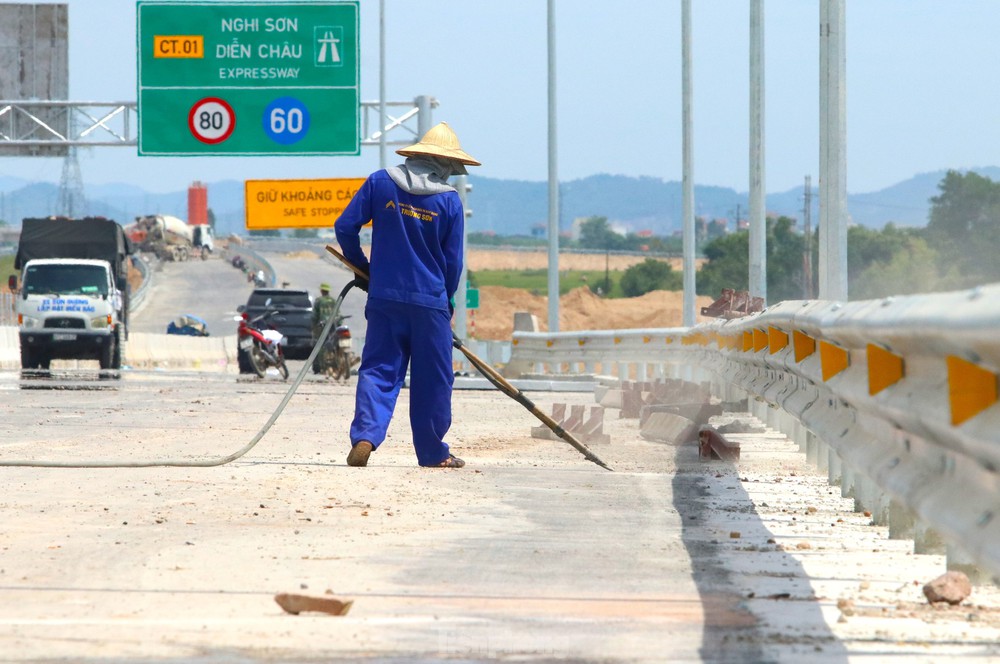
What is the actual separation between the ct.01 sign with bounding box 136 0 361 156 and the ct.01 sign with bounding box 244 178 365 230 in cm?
898

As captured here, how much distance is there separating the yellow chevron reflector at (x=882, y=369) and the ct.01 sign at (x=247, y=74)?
29707 mm

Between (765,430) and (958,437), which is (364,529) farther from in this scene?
(765,430)

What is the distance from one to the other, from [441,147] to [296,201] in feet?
Answer: 116

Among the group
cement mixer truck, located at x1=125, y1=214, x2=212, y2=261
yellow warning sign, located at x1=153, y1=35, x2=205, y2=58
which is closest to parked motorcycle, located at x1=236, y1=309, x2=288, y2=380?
yellow warning sign, located at x1=153, y1=35, x2=205, y2=58

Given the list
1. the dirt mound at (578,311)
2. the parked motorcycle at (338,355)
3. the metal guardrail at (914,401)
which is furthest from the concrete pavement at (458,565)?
the dirt mound at (578,311)

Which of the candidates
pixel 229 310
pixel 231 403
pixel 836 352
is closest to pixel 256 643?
pixel 836 352

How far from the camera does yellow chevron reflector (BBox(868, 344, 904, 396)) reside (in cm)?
525

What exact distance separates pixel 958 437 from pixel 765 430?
33.7 feet

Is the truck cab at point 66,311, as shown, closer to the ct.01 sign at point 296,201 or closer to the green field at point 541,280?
the ct.01 sign at point 296,201

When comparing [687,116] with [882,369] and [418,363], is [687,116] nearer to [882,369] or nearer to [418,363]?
[418,363]

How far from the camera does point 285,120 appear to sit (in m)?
34.7

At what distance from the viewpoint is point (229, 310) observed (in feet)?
282

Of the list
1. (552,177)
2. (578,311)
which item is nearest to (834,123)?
(552,177)

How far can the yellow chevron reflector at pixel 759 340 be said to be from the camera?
10.8m
